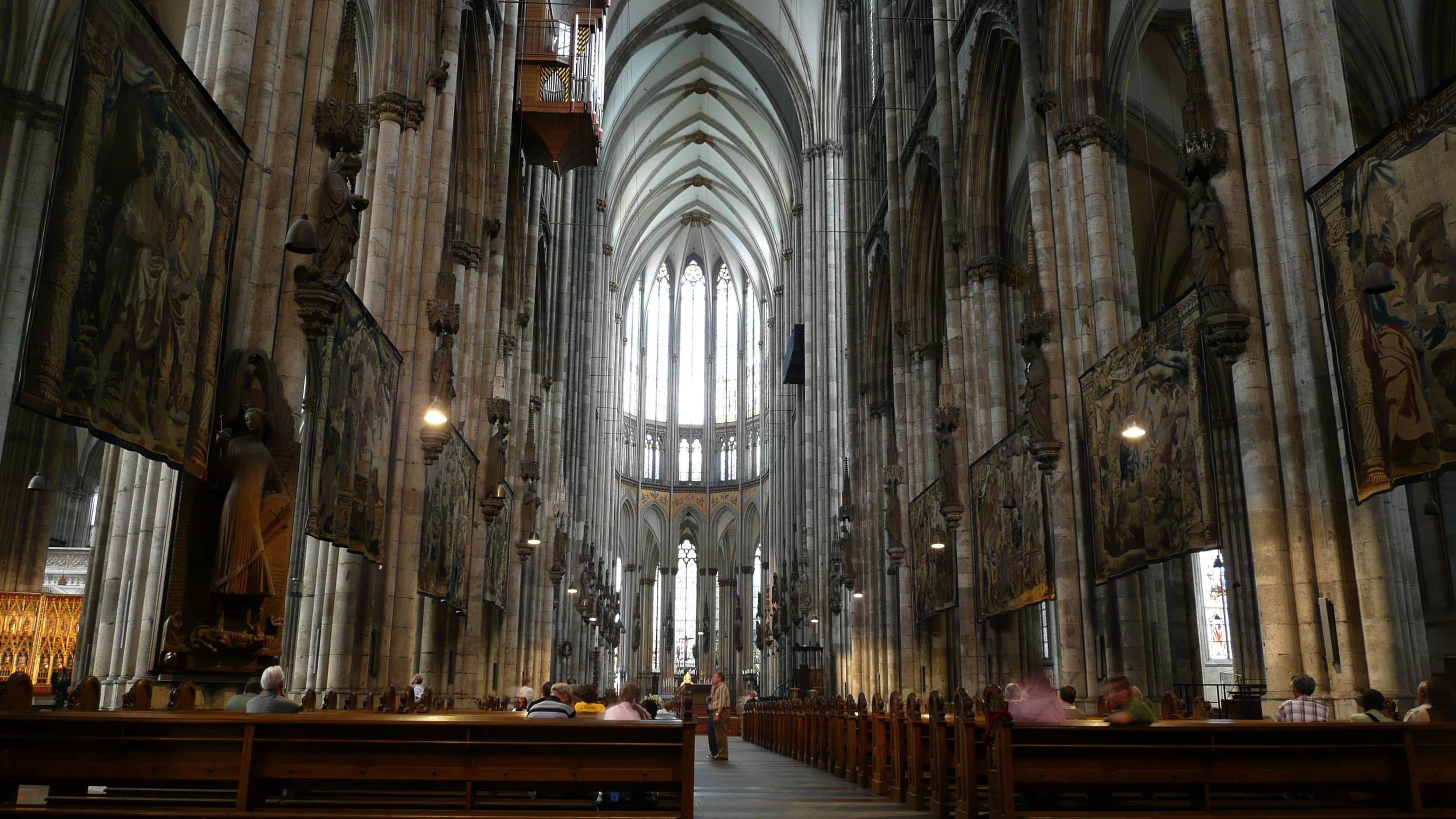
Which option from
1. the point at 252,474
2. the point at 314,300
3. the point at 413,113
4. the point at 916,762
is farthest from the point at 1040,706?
the point at 413,113

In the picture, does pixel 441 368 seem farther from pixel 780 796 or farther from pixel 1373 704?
pixel 1373 704

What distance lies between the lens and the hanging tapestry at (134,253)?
6156 millimetres

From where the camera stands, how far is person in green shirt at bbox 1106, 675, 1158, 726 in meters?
7.08

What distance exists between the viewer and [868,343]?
28266 millimetres

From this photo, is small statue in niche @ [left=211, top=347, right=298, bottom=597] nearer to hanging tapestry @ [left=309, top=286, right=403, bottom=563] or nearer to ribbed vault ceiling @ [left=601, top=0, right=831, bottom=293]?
hanging tapestry @ [left=309, top=286, right=403, bottom=563]

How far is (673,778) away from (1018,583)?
1031 cm

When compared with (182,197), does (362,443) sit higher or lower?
lower

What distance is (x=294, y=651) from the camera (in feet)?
50.3

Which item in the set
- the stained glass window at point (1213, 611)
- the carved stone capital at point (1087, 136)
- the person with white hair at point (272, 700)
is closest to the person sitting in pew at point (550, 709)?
the person with white hair at point (272, 700)

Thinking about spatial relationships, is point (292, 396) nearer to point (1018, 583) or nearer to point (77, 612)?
point (1018, 583)

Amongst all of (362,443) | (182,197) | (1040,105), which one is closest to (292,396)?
(182,197)

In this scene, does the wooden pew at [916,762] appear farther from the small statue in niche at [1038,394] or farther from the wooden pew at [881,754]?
the small statue in niche at [1038,394]

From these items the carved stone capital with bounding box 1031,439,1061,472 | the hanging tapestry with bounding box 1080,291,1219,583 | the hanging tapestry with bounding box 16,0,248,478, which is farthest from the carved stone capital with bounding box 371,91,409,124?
the hanging tapestry with bounding box 1080,291,1219,583

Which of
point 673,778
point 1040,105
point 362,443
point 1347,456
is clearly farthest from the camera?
point 1040,105
